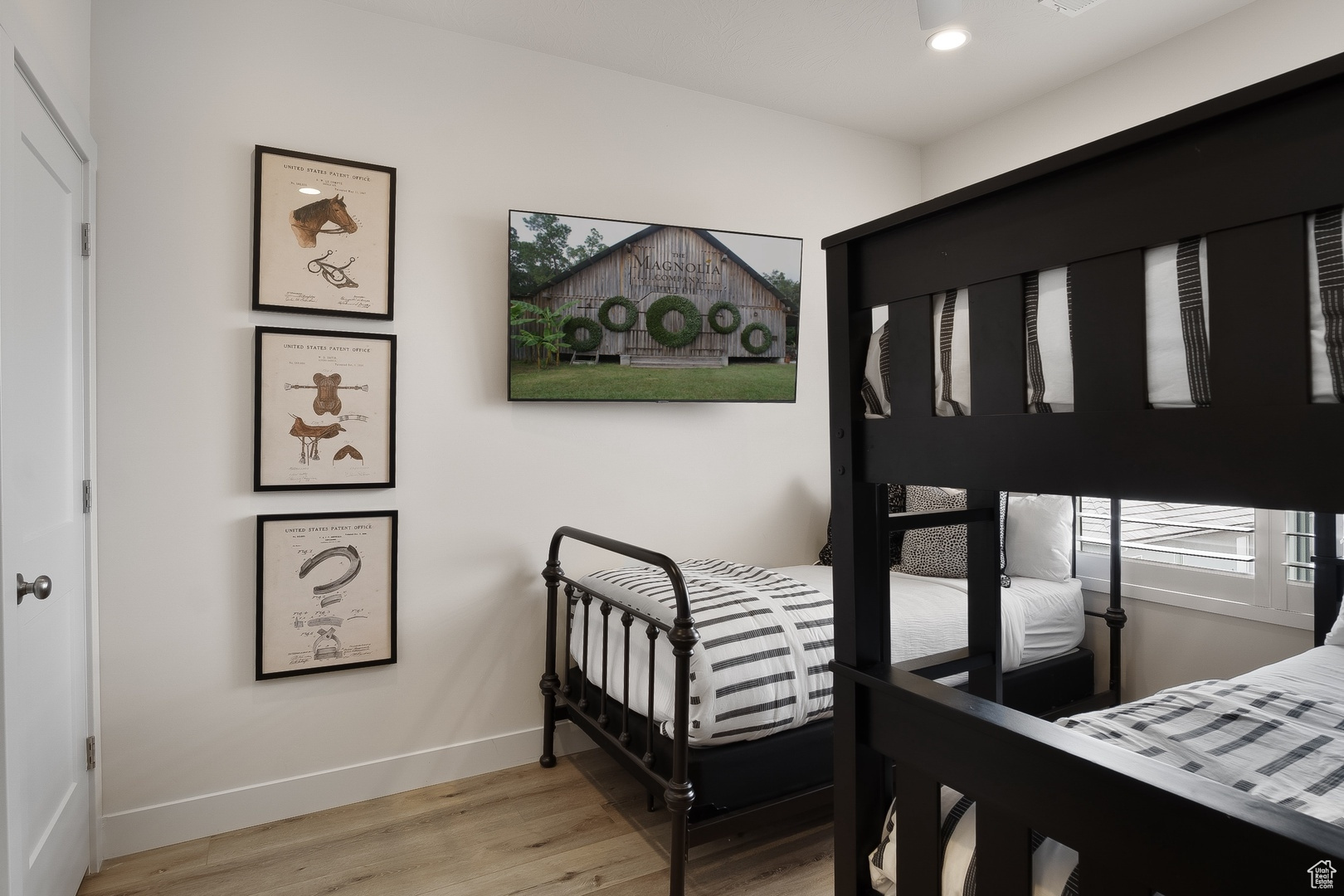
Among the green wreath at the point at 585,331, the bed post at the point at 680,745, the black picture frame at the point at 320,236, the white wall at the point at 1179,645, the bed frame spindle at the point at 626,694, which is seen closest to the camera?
the bed post at the point at 680,745

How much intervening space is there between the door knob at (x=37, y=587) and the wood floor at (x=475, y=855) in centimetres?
91

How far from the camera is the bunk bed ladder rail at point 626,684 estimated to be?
179 cm

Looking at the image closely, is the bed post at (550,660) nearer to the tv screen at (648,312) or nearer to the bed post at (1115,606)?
the tv screen at (648,312)

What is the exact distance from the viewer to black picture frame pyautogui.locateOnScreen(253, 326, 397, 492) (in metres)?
2.26

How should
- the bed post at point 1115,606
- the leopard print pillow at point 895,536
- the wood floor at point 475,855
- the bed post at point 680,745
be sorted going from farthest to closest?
the leopard print pillow at point 895,536
the bed post at point 1115,606
the wood floor at point 475,855
the bed post at point 680,745

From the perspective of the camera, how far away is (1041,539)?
2.90m

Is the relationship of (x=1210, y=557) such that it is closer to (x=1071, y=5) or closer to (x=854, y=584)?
(x=1071, y=5)

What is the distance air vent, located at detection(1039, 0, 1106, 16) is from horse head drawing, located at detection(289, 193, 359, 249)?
236 cm

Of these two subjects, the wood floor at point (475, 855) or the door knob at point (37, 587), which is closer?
the door knob at point (37, 587)

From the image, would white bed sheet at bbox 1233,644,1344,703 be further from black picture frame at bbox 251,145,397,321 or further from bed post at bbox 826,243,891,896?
black picture frame at bbox 251,145,397,321

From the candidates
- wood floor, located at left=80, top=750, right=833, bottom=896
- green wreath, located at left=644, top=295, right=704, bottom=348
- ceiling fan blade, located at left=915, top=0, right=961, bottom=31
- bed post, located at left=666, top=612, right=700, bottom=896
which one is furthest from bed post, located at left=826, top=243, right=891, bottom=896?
green wreath, located at left=644, top=295, right=704, bottom=348

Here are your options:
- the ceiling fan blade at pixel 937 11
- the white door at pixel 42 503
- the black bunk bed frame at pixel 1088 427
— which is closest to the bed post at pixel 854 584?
the black bunk bed frame at pixel 1088 427

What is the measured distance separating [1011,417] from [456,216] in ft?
7.04

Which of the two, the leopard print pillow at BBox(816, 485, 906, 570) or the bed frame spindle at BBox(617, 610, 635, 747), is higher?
the leopard print pillow at BBox(816, 485, 906, 570)
